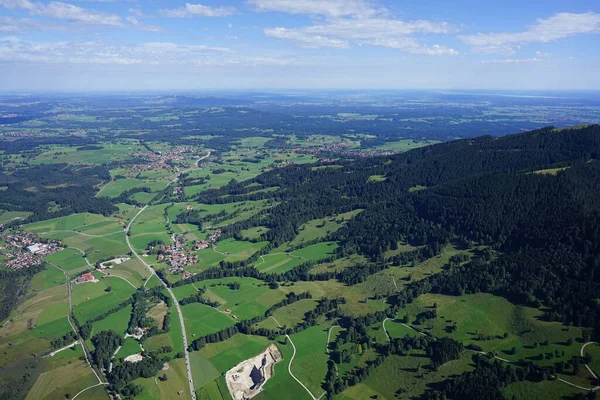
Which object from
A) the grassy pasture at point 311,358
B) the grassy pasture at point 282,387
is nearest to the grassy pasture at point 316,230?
the grassy pasture at point 311,358

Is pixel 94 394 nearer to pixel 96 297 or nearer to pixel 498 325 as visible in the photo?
pixel 96 297

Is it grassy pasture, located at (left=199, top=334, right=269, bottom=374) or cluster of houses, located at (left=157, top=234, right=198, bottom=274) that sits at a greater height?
cluster of houses, located at (left=157, top=234, right=198, bottom=274)

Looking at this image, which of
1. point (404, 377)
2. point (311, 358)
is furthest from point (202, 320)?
point (404, 377)

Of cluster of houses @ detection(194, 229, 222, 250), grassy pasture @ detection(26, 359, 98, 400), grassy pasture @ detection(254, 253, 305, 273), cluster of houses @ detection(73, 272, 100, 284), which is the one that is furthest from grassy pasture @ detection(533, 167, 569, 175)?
cluster of houses @ detection(73, 272, 100, 284)

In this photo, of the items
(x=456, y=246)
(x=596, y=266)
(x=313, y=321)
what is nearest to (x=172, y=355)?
(x=313, y=321)

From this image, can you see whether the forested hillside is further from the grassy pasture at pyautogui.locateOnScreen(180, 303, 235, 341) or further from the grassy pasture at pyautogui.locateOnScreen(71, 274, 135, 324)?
the grassy pasture at pyautogui.locateOnScreen(71, 274, 135, 324)

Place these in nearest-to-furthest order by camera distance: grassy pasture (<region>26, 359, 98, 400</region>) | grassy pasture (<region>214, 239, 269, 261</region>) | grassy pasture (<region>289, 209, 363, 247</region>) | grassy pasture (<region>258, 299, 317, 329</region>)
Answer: grassy pasture (<region>26, 359, 98, 400</region>) < grassy pasture (<region>258, 299, 317, 329</region>) < grassy pasture (<region>214, 239, 269, 261</region>) < grassy pasture (<region>289, 209, 363, 247</region>)

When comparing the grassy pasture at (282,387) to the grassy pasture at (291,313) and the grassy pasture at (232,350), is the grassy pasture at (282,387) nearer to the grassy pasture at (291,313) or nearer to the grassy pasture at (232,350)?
the grassy pasture at (232,350)

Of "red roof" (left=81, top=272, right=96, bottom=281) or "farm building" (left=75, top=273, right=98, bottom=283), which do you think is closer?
"farm building" (left=75, top=273, right=98, bottom=283)

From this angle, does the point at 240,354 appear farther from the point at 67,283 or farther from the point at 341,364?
the point at 67,283
